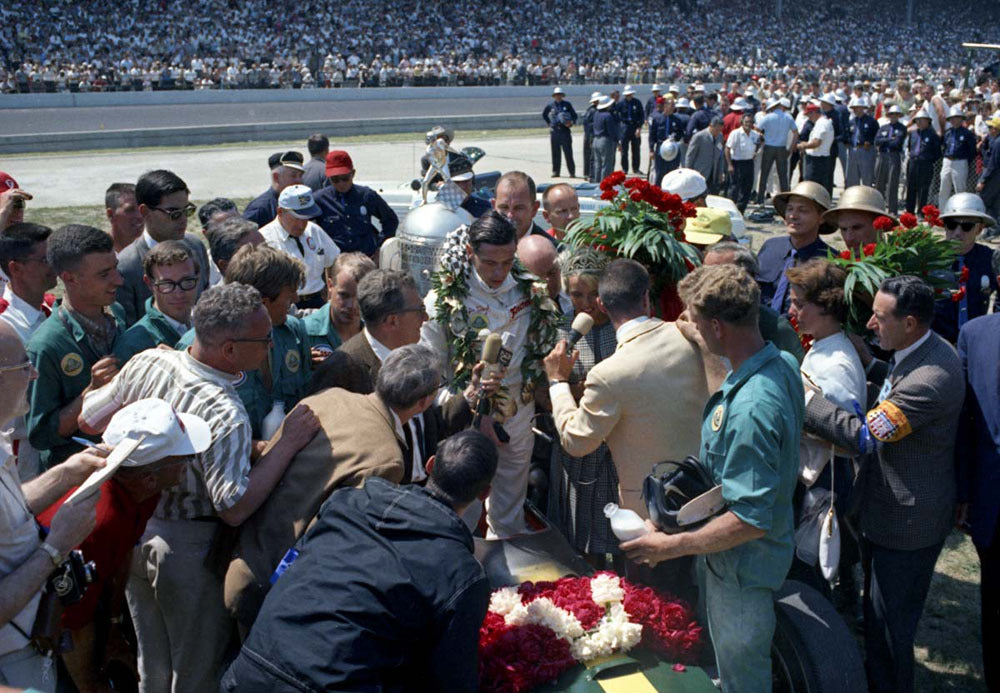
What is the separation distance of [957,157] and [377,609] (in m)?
16.5

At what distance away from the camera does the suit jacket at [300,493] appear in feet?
11.0

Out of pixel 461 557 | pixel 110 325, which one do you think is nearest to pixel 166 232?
pixel 110 325

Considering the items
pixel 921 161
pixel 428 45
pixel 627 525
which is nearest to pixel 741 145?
pixel 921 161

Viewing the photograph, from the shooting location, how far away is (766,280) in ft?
20.9

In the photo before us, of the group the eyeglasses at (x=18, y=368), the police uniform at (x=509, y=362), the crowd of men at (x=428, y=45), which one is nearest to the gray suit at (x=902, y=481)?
the police uniform at (x=509, y=362)

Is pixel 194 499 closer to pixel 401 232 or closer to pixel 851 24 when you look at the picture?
pixel 401 232

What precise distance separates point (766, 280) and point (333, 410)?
12.6ft

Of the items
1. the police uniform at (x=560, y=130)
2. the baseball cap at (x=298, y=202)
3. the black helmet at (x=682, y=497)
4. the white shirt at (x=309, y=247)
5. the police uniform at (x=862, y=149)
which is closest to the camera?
the black helmet at (x=682, y=497)

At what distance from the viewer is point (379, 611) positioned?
2.70 metres

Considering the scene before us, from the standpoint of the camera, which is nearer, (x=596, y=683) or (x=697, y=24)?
(x=596, y=683)

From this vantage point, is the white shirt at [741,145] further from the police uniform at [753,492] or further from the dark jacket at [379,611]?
the dark jacket at [379,611]

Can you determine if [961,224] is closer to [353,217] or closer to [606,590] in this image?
[606,590]

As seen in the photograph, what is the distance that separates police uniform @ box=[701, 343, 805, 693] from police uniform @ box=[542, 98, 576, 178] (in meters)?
18.1

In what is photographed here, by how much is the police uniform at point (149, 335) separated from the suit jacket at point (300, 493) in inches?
59.8
